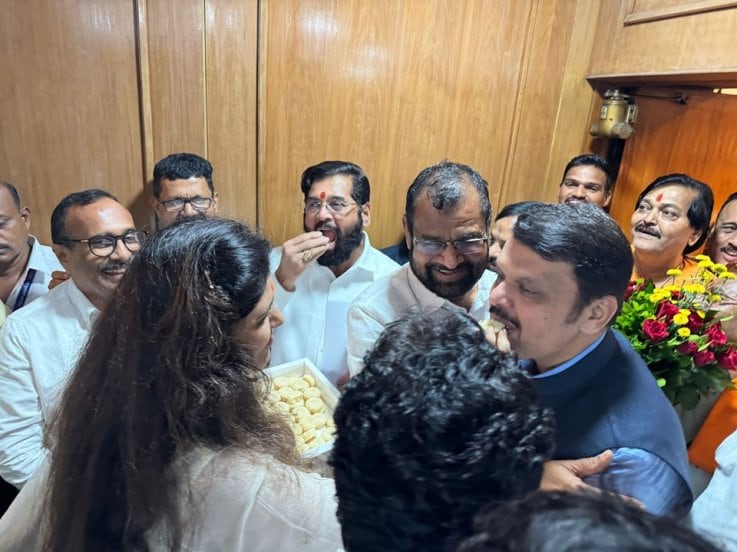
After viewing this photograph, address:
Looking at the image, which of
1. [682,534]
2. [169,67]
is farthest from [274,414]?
[169,67]

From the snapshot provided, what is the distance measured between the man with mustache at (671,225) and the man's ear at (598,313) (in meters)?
1.13

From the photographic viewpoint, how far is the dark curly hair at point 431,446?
47 centimetres

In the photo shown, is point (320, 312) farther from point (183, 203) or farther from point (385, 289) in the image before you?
point (183, 203)

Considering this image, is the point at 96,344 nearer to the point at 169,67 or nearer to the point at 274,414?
the point at 274,414

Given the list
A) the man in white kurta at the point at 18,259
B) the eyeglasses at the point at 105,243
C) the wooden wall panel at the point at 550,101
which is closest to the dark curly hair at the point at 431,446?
the eyeglasses at the point at 105,243

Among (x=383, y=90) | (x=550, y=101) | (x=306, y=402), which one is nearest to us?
(x=306, y=402)

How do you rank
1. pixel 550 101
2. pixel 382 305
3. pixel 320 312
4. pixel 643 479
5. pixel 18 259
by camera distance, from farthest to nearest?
pixel 550 101 < pixel 320 312 < pixel 18 259 < pixel 382 305 < pixel 643 479

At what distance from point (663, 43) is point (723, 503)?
2166 millimetres

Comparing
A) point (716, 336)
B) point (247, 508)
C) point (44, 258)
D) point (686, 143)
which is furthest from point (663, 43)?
point (44, 258)

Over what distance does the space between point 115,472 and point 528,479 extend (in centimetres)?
61

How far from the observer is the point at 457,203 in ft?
4.65

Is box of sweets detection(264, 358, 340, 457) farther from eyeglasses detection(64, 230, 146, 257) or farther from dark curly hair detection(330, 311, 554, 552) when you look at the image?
eyeglasses detection(64, 230, 146, 257)

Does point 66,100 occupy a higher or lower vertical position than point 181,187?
higher

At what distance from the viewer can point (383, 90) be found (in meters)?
2.38
